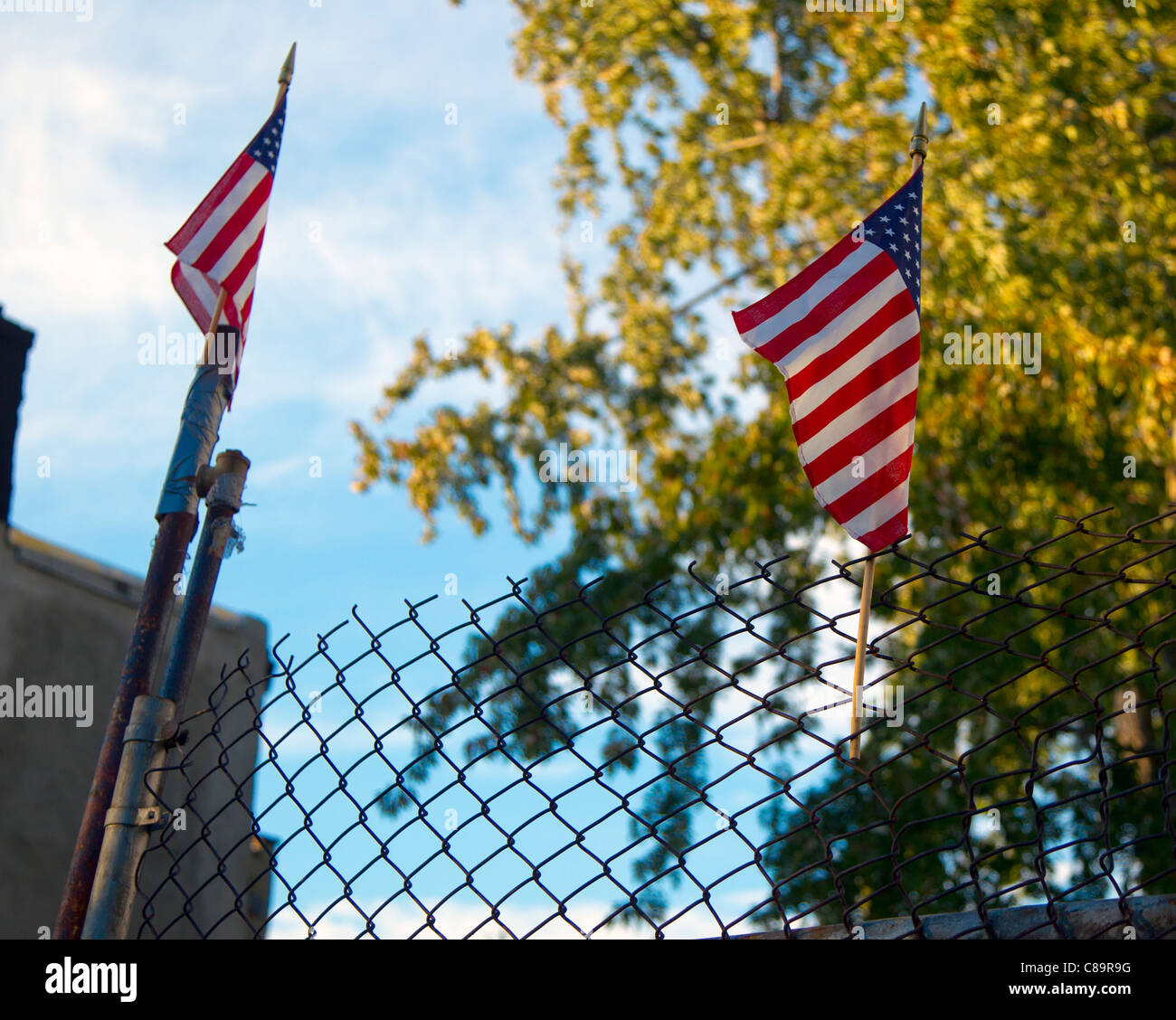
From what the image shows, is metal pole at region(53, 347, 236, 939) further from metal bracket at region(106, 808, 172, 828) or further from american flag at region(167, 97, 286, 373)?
american flag at region(167, 97, 286, 373)

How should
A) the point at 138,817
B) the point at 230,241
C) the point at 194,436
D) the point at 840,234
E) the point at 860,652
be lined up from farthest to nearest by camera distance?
the point at 840,234, the point at 230,241, the point at 194,436, the point at 138,817, the point at 860,652

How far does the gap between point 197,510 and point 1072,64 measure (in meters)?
7.75

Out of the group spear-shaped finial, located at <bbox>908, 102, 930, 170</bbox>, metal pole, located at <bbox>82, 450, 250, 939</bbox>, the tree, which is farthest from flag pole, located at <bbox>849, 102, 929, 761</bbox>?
the tree

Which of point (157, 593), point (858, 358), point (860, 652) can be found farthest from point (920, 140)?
point (157, 593)

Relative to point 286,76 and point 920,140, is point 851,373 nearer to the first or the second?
point 920,140

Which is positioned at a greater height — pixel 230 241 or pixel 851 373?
pixel 230 241

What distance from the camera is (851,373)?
2.33m

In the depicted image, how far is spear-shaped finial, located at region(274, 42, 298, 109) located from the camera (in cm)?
331

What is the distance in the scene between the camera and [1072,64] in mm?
8164

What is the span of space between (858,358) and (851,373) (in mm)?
33

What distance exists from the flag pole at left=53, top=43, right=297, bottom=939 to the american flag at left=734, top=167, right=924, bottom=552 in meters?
1.31

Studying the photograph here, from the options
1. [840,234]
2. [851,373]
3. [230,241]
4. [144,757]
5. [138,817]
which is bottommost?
[138,817]
